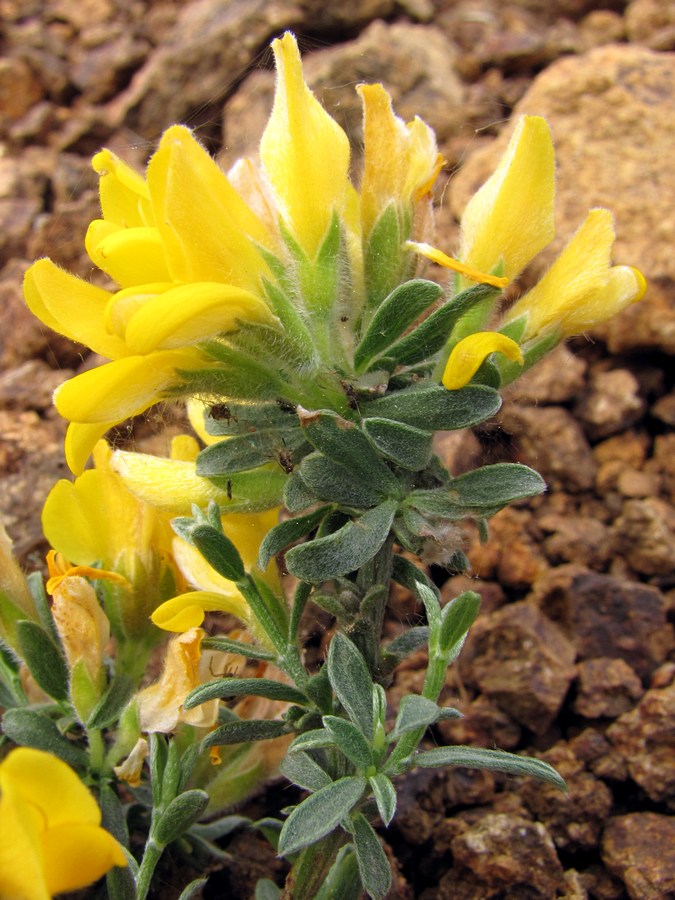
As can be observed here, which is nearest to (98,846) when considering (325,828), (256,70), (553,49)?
(325,828)

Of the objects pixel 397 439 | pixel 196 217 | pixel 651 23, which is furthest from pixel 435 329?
pixel 651 23

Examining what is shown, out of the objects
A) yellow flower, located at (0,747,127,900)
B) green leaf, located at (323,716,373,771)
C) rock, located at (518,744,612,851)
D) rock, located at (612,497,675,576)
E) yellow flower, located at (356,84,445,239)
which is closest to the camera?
yellow flower, located at (0,747,127,900)

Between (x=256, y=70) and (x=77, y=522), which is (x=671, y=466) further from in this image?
(x=256, y=70)

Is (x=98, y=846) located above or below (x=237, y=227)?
below

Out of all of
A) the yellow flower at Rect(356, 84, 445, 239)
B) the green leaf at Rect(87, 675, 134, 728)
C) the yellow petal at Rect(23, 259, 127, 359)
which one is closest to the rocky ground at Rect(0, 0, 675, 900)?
the yellow flower at Rect(356, 84, 445, 239)

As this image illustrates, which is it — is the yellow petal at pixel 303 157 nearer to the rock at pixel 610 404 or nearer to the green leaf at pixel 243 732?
the green leaf at pixel 243 732

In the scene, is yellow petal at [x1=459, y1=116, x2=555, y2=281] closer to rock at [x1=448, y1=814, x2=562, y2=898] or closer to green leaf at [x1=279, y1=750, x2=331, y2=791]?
green leaf at [x1=279, y1=750, x2=331, y2=791]

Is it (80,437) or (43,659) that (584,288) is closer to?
(80,437)
